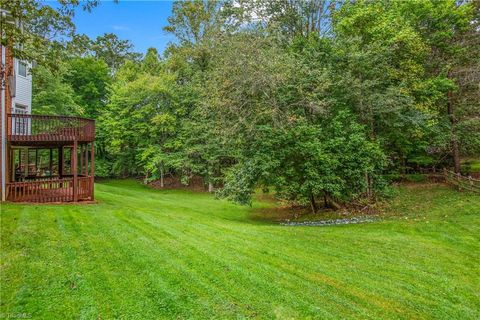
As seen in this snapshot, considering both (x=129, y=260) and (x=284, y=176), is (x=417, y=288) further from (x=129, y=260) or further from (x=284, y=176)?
(x=284, y=176)

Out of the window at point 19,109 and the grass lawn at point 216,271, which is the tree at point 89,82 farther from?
the grass lawn at point 216,271

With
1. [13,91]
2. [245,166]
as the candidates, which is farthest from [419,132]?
[13,91]

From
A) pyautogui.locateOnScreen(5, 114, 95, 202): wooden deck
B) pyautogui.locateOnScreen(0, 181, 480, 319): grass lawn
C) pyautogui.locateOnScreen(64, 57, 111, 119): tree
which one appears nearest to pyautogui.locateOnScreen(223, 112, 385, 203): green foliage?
pyautogui.locateOnScreen(0, 181, 480, 319): grass lawn

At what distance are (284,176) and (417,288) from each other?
9549mm

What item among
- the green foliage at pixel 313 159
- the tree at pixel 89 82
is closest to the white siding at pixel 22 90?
the green foliage at pixel 313 159

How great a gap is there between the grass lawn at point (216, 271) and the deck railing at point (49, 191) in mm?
1941

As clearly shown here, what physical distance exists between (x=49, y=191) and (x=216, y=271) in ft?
33.8

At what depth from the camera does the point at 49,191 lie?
13352mm

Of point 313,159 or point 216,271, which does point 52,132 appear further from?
point 313,159

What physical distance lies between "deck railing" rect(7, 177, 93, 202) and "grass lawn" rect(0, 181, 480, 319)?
76.4 inches

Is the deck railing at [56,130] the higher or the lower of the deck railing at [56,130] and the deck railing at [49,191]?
the higher

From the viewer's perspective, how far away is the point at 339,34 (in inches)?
711

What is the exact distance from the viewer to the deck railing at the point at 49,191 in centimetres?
1233

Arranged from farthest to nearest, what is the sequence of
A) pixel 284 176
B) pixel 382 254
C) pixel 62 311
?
pixel 284 176, pixel 382 254, pixel 62 311
